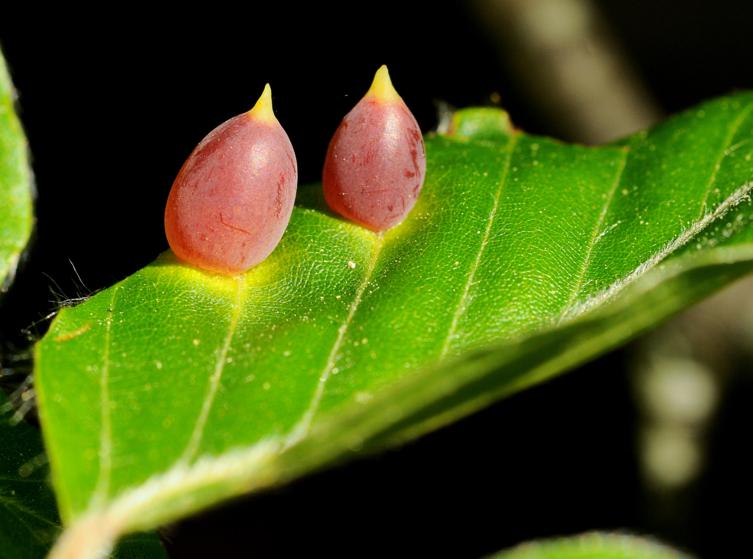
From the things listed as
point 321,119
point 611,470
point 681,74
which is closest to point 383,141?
point 321,119

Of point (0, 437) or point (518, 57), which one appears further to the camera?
point (518, 57)

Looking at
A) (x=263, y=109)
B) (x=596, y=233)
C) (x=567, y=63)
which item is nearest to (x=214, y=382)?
(x=263, y=109)

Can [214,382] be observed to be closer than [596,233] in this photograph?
Yes

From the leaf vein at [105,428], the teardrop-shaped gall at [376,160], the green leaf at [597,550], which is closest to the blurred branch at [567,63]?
the teardrop-shaped gall at [376,160]

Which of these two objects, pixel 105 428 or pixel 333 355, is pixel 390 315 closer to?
pixel 333 355

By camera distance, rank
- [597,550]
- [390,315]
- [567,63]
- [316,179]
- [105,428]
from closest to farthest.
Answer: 1. [597,550]
2. [105,428]
3. [390,315]
4. [316,179]
5. [567,63]

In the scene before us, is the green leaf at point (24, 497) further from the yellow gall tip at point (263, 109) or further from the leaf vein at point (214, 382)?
the yellow gall tip at point (263, 109)

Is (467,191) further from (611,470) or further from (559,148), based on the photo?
(611,470)
